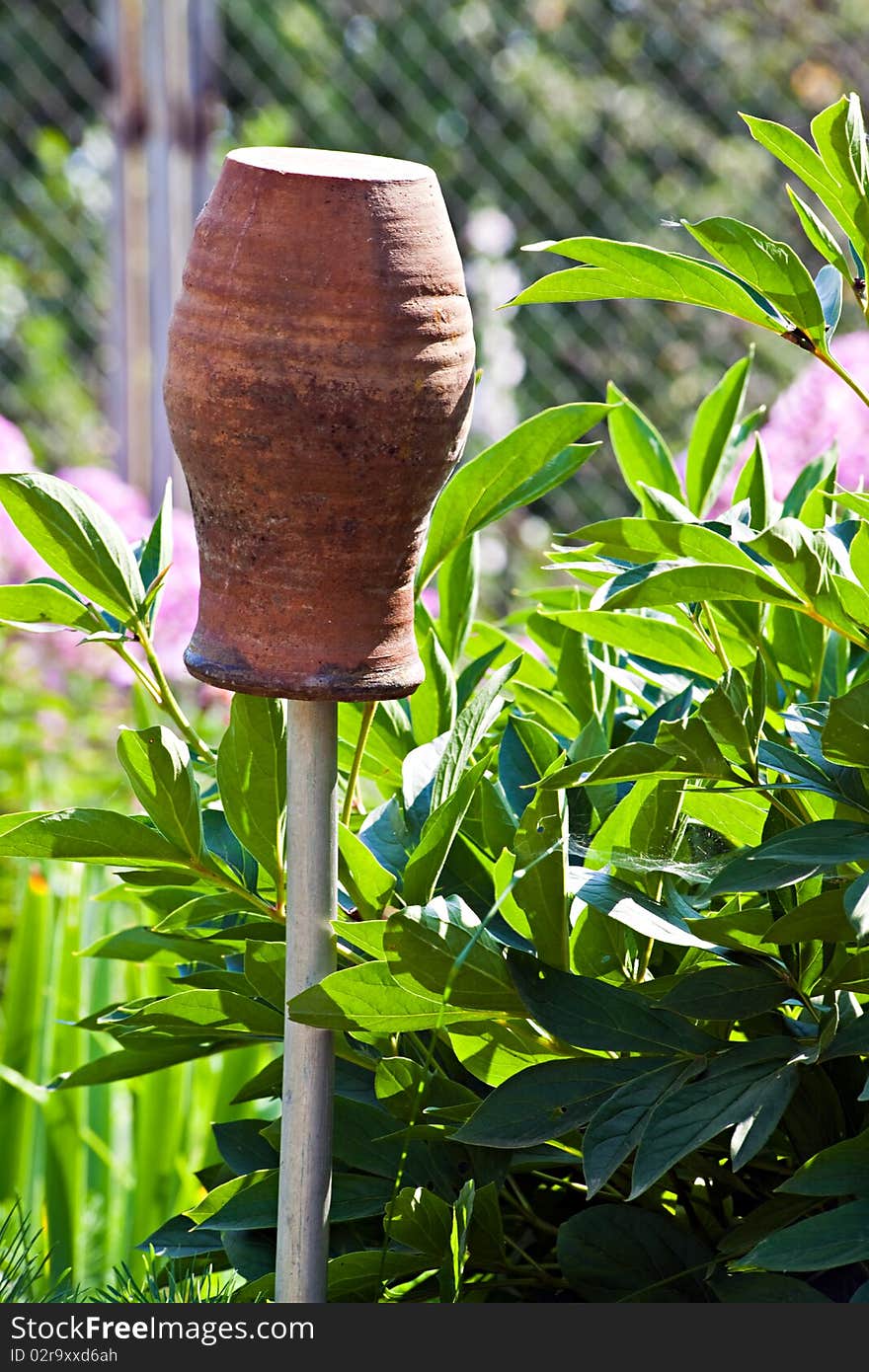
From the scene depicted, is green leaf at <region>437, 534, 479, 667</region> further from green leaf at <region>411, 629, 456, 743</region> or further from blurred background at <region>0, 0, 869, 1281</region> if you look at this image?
blurred background at <region>0, 0, 869, 1281</region>

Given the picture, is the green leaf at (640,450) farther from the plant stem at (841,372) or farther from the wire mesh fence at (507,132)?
the wire mesh fence at (507,132)

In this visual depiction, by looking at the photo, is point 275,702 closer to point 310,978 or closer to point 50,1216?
point 310,978

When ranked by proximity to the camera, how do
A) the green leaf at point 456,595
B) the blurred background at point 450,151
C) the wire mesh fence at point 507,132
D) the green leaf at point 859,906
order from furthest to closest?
the wire mesh fence at point 507,132, the blurred background at point 450,151, the green leaf at point 456,595, the green leaf at point 859,906

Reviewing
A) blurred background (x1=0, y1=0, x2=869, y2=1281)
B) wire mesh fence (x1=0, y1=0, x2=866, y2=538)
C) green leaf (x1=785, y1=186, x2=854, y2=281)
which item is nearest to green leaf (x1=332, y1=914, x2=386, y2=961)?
green leaf (x1=785, y1=186, x2=854, y2=281)

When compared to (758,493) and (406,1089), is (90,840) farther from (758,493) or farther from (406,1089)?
(758,493)

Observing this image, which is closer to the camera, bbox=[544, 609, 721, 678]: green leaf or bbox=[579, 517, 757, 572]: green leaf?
bbox=[579, 517, 757, 572]: green leaf

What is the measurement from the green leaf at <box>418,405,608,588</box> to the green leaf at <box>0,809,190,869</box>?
0.12m

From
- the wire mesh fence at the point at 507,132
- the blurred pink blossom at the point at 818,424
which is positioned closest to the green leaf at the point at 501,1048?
the blurred pink blossom at the point at 818,424

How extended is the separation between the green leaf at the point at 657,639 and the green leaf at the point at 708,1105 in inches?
5.9

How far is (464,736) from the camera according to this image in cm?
43

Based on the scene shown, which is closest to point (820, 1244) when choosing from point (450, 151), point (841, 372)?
point (841, 372)

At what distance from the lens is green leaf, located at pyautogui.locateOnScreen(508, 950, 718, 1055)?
1.34ft

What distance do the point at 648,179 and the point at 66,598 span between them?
3.22 m

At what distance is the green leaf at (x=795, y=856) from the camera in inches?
14.7
